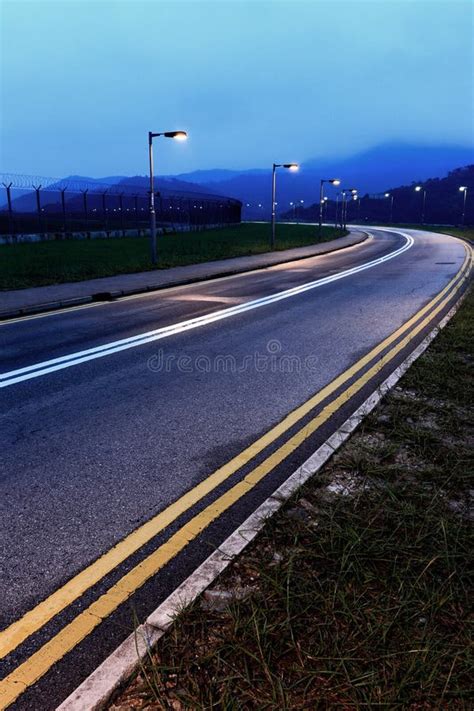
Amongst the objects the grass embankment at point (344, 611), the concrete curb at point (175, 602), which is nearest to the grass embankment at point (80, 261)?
the concrete curb at point (175, 602)

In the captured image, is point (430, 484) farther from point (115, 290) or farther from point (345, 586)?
point (115, 290)

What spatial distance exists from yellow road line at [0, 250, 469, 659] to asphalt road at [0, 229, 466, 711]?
0.5 inches

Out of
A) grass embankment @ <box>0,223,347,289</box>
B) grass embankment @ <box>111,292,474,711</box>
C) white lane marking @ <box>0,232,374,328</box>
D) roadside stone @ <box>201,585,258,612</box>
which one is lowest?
white lane marking @ <box>0,232,374,328</box>

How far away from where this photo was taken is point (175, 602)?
9.52ft

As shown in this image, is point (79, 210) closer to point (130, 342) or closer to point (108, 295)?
point (108, 295)

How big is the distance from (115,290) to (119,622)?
12.6m

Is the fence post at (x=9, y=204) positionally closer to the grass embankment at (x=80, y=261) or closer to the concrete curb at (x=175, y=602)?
the grass embankment at (x=80, y=261)

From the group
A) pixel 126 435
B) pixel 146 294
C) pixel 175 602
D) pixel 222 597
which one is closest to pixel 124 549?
pixel 175 602

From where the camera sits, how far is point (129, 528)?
147 inches

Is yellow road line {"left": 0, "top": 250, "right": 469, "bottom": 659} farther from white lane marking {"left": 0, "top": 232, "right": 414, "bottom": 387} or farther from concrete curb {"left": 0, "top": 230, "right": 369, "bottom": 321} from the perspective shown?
concrete curb {"left": 0, "top": 230, "right": 369, "bottom": 321}

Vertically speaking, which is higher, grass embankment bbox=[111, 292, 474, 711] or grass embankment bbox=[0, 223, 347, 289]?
grass embankment bbox=[0, 223, 347, 289]

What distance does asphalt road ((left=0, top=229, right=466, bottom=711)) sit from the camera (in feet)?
9.73

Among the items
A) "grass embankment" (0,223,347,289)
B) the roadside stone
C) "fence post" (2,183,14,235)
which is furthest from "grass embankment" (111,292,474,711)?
"fence post" (2,183,14,235)

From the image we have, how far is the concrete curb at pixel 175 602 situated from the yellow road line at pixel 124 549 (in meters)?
0.53
